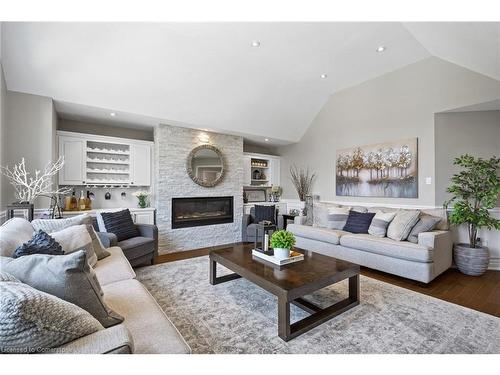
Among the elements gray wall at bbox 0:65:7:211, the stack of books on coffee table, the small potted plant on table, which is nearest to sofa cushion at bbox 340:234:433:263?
the stack of books on coffee table

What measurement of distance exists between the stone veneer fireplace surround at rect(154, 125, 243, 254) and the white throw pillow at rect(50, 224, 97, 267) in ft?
6.91

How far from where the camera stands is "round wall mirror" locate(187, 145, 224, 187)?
4738 mm

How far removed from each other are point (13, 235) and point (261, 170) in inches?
201

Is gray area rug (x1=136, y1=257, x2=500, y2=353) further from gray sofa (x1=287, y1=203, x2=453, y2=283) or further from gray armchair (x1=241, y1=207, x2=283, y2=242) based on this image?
gray armchair (x1=241, y1=207, x2=283, y2=242)

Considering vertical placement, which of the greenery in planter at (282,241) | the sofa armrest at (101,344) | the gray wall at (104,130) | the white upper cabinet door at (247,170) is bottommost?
the sofa armrest at (101,344)

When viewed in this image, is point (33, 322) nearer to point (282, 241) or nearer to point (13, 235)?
point (13, 235)

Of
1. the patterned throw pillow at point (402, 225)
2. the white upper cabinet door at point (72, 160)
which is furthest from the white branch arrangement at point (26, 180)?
the patterned throw pillow at point (402, 225)

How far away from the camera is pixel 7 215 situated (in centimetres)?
280

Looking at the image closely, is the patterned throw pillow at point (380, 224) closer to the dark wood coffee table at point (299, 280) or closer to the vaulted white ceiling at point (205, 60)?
the dark wood coffee table at point (299, 280)

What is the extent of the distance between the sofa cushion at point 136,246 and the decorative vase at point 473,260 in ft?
14.4

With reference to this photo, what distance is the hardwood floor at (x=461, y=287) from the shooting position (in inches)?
94.5

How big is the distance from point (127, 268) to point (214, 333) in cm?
102
